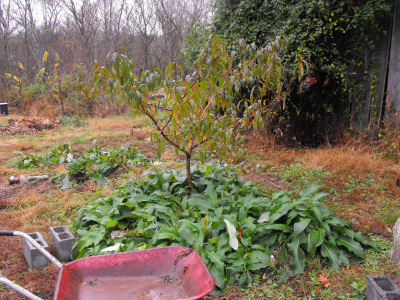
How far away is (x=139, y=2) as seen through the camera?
75.2ft

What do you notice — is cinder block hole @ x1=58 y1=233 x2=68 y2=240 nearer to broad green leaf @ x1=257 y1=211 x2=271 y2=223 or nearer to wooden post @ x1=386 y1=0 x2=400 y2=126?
broad green leaf @ x1=257 y1=211 x2=271 y2=223

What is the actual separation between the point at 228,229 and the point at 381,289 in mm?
1178

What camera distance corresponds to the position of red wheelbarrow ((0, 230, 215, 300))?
186 cm

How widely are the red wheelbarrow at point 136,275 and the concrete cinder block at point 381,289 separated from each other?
111 cm

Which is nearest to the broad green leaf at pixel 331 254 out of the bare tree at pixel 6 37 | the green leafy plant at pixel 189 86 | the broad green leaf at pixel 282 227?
the broad green leaf at pixel 282 227

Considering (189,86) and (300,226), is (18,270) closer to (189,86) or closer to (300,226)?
(189,86)

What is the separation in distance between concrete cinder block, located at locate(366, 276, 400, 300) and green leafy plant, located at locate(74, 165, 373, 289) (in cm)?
40

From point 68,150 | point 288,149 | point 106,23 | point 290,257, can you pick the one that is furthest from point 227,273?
point 106,23

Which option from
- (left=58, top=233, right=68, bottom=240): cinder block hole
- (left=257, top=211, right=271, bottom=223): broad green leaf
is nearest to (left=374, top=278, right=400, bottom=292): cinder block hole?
(left=257, top=211, right=271, bottom=223): broad green leaf

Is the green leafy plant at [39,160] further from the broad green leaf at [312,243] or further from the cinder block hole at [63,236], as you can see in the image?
the broad green leaf at [312,243]

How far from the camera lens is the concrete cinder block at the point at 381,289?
73.6 inches

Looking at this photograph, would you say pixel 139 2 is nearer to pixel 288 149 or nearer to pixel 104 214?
pixel 288 149

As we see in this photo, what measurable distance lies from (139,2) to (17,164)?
815 inches

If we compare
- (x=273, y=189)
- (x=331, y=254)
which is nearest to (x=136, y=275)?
(x=331, y=254)
